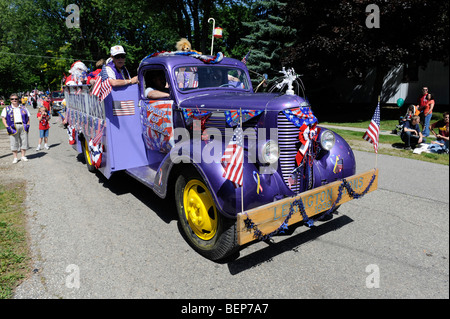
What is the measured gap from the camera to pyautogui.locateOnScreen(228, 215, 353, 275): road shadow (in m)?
3.24

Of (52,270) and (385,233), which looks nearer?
(52,270)

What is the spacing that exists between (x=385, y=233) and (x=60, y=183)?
564cm

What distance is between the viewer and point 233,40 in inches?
1227

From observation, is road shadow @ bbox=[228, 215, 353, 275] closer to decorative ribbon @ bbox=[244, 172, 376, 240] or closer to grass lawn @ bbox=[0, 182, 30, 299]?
decorative ribbon @ bbox=[244, 172, 376, 240]

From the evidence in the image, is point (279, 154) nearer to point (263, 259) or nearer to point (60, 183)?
point (263, 259)

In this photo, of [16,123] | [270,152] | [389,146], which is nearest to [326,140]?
[270,152]

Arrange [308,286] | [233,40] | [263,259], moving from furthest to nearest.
Answer: [233,40] → [263,259] → [308,286]

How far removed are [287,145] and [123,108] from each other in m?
2.82

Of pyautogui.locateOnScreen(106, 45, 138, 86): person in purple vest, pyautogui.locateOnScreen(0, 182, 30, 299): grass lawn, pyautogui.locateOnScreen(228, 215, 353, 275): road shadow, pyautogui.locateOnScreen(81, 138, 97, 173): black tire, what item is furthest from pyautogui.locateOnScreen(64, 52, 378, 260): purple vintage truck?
pyautogui.locateOnScreen(81, 138, 97, 173): black tire

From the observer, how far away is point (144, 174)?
4641mm

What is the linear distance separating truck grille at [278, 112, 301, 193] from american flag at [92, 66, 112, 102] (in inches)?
107

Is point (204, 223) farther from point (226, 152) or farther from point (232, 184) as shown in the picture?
point (226, 152)

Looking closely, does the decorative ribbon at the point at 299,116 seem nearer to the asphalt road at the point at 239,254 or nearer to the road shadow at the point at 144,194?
the asphalt road at the point at 239,254
